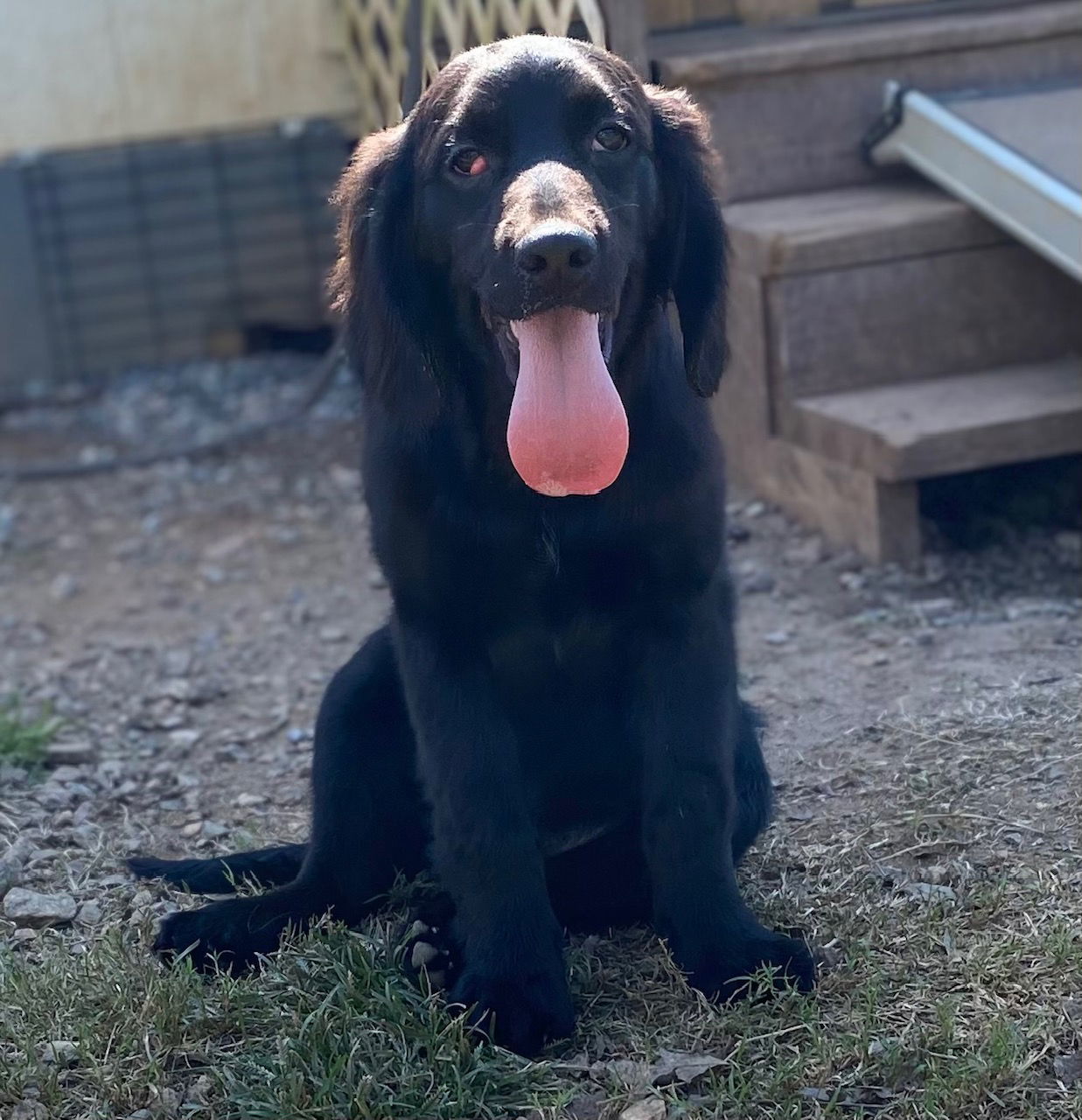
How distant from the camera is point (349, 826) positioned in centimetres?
257

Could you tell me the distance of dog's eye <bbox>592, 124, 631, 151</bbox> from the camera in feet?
7.79

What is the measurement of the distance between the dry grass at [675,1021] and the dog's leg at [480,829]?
105 mm

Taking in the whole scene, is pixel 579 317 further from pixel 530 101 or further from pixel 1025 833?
pixel 1025 833

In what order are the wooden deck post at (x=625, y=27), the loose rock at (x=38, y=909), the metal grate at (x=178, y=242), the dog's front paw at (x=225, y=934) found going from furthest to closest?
the metal grate at (x=178, y=242)
the wooden deck post at (x=625, y=27)
the loose rock at (x=38, y=909)
the dog's front paw at (x=225, y=934)

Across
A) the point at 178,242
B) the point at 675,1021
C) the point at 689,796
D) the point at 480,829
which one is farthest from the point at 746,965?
the point at 178,242

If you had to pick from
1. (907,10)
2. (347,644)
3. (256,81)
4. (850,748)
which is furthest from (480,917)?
(256,81)

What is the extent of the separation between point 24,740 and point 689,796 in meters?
1.73

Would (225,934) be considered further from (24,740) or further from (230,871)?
(24,740)

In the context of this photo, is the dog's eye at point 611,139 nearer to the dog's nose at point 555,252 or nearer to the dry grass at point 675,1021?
the dog's nose at point 555,252

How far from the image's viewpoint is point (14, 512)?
5.89 m

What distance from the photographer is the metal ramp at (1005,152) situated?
4.06 m

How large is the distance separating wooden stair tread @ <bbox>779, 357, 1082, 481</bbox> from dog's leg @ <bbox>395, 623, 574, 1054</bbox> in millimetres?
1925

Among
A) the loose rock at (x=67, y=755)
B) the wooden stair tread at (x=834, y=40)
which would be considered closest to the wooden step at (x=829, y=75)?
the wooden stair tread at (x=834, y=40)

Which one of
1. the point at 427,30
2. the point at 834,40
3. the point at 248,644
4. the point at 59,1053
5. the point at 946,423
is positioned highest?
the point at 427,30
